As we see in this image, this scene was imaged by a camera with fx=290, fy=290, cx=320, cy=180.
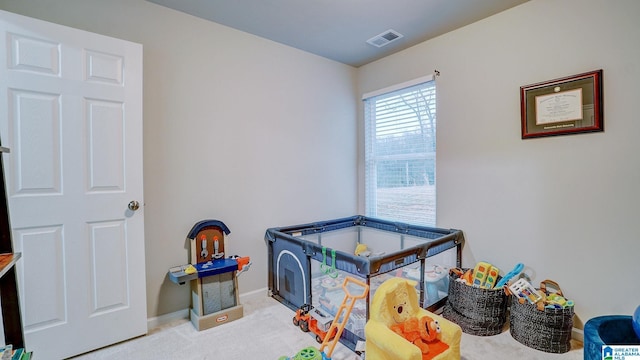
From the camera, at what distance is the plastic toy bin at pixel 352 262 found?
2004 mm

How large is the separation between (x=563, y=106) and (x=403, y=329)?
1.92 metres

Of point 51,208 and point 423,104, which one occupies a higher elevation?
point 423,104

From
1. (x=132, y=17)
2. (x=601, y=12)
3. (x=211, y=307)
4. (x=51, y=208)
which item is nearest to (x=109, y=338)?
(x=211, y=307)

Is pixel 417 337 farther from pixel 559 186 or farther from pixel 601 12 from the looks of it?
pixel 601 12

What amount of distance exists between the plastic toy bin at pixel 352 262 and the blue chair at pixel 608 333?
0.96m

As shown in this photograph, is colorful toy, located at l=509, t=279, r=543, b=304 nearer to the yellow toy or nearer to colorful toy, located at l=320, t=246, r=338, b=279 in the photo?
the yellow toy

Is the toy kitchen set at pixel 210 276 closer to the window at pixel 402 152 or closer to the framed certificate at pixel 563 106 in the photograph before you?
the window at pixel 402 152

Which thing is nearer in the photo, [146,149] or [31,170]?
[31,170]

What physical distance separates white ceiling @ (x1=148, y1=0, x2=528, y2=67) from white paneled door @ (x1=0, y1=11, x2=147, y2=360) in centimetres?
78

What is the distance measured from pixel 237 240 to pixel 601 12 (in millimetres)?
3205

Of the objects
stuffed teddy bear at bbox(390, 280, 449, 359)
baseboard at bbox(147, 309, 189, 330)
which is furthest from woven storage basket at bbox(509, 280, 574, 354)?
baseboard at bbox(147, 309, 189, 330)

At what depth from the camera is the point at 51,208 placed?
179 centimetres

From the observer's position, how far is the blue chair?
1.55 metres

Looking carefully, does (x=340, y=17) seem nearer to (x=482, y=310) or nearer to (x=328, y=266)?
(x=328, y=266)
